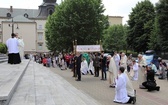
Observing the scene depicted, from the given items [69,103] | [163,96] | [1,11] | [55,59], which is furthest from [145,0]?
[1,11]

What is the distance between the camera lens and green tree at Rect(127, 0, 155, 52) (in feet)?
176

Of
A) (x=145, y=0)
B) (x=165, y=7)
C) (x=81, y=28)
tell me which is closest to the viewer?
(x=165, y=7)

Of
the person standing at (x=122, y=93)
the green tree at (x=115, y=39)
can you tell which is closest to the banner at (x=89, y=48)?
the person standing at (x=122, y=93)

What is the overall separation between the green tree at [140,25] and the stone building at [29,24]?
166ft

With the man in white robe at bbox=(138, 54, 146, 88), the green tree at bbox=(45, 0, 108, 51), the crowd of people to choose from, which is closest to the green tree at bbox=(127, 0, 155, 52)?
the green tree at bbox=(45, 0, 108, 51)

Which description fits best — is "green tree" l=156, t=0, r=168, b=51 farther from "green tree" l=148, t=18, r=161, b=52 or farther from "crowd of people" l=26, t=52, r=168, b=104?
"crowd of people" l=26, t=52, r=168, b=104

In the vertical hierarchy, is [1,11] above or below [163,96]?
above

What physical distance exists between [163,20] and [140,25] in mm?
13217

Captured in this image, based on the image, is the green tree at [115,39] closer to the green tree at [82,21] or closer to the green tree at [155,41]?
the green tree at [155,41]

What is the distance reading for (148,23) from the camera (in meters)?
52.9

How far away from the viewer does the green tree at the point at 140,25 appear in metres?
53.6

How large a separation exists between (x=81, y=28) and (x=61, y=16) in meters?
4.50

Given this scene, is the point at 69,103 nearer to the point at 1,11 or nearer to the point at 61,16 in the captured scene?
the point at 61,16

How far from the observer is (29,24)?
342 ft
